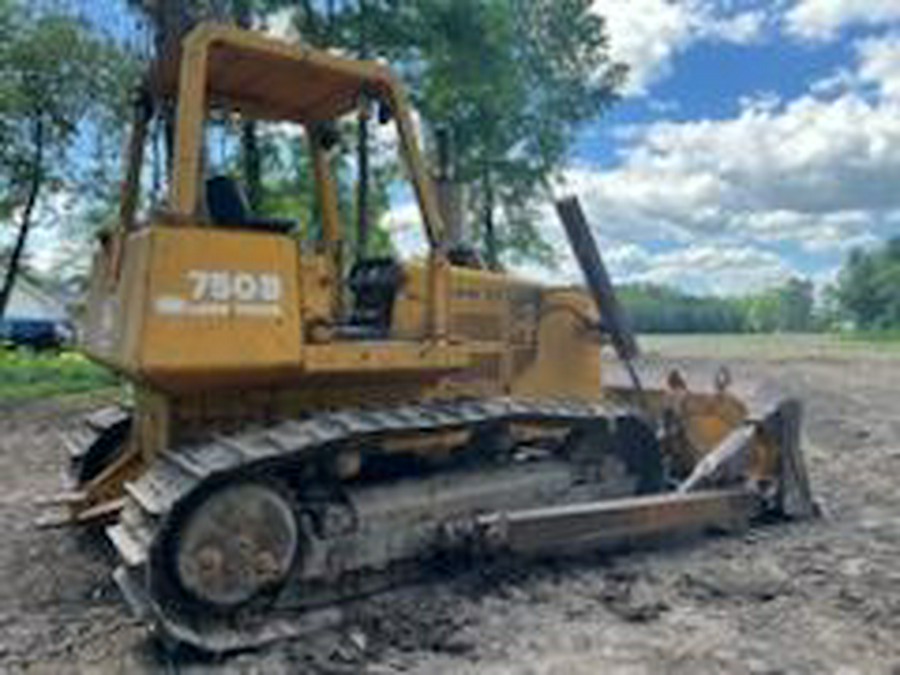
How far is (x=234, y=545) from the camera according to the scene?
4.98 m

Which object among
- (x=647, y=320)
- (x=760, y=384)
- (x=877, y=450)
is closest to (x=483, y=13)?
(x=877, y=450)

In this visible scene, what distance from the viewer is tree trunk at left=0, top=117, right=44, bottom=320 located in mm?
21812

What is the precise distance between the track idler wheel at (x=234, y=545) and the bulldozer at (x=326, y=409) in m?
0.01

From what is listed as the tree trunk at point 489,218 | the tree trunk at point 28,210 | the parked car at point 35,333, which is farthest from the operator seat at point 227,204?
the parked car at point 35,333

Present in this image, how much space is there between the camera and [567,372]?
23.3 ft

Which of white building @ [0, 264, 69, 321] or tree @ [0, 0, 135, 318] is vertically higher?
tree @ [0, 0, 135, 318]

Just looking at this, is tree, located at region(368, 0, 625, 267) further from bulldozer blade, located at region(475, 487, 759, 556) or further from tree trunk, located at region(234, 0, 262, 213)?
bulldozer blade, located at region(475, 487, 759, 556)

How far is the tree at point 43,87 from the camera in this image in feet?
66.5

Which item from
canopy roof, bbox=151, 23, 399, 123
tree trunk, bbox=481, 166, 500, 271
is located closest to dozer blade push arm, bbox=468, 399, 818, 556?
canopy roof, bbox=151, 23, 399, 123

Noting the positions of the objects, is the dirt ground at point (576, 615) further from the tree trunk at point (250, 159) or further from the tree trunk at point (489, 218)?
the tree trunk at point (489, 218)

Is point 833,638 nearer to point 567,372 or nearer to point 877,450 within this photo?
point 567,372

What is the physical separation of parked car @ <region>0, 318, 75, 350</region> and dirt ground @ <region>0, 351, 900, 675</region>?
2668 centimetres

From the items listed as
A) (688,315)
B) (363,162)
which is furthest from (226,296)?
(688,315)

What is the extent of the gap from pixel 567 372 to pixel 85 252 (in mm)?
22614
